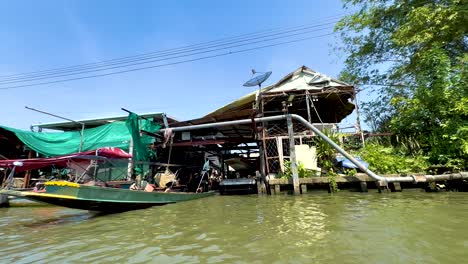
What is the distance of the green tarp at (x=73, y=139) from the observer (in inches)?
555

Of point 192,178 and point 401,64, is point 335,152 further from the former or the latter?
point 401,64

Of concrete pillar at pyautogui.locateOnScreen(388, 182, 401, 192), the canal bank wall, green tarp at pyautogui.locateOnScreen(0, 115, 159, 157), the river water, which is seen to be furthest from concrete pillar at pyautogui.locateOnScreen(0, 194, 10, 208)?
concrete pillar at pyautogui.locateOnScreen(388, 182, 401, 192)

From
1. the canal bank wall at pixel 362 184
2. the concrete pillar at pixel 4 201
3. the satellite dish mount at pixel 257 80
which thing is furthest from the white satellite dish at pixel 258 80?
the concrete pillar at pixel 4 201

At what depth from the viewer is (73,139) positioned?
14914 millimetres

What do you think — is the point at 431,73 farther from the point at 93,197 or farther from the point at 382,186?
the point at 93,197

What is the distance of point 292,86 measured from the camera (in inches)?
543

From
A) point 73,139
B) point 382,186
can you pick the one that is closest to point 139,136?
point 73,139

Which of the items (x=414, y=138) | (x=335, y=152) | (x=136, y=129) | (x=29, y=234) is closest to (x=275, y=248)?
(x=29, y=234)

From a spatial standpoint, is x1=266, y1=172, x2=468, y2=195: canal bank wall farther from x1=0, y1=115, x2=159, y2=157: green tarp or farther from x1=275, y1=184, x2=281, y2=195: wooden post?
x1=0, y1=115, x2=159, y2=157: green tarp

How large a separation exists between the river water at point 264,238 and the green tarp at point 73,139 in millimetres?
7858

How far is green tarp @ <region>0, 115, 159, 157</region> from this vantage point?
→ 1409 centimetres

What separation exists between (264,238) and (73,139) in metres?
14.4

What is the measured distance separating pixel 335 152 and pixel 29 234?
995 cm

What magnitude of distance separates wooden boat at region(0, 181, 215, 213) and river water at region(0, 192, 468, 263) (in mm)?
658
